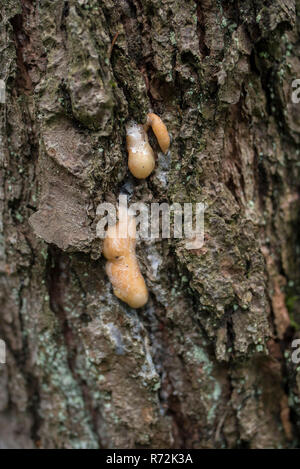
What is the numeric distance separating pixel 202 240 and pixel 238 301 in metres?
0.37

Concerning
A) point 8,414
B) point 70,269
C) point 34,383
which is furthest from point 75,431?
point 70,269

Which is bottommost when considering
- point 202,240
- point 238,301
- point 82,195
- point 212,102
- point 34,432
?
point 34,432

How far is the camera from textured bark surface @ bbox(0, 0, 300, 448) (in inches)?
66.8

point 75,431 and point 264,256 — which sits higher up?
point 264,256

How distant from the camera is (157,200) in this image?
1.86m

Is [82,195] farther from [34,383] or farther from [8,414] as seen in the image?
[8,414]

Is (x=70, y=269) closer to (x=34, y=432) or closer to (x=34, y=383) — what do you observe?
(x=34, y=383)

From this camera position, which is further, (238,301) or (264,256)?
(264,256)

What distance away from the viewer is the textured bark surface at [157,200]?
1696mm

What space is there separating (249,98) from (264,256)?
84cm

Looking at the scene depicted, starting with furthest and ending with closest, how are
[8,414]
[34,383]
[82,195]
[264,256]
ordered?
[8,414] < [34,383] < [264,256] < [82,195]

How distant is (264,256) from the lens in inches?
82.7

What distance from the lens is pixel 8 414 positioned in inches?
103

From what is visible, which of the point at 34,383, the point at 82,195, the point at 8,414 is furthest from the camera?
the point at 8,414
